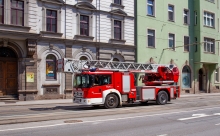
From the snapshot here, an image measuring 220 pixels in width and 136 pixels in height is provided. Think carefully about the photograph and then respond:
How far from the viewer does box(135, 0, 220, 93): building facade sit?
97.4ft

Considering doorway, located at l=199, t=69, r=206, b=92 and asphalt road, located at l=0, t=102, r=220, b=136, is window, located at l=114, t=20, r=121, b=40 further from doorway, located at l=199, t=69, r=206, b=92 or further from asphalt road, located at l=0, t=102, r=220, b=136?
asphalt road, located at l=0, t=102, r=220, b=136

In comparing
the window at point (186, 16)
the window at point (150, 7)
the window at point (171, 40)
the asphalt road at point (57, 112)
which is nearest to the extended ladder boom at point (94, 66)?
the asphalt road at point (57, 112)

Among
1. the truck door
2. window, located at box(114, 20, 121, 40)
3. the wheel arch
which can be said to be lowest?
the wheel arch

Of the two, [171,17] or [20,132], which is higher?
[171,17]

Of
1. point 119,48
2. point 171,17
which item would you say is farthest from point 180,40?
point 119,48

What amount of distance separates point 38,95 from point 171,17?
18.7m

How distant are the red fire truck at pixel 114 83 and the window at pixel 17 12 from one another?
24.9ft

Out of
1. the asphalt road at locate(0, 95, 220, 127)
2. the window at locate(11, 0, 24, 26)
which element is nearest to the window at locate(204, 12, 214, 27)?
the asphalt road at locate(0, 95, 220, 127)

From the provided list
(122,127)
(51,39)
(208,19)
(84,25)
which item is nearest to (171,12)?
(208,19)

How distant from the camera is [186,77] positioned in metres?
33.9

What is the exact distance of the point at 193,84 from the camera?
3416 cm

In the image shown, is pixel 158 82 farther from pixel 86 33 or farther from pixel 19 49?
pixel 19 49

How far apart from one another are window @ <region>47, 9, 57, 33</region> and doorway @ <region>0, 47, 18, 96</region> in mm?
3736

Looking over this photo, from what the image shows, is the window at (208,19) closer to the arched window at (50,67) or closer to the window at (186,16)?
the window at (186,16)
